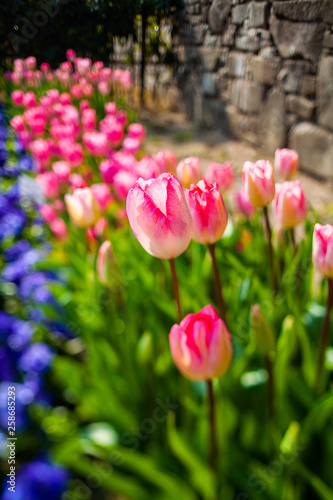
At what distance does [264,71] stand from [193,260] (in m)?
0.42

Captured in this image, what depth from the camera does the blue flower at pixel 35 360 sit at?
0.89 meters

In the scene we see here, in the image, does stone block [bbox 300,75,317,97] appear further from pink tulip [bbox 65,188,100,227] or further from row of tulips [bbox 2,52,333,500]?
pink tulip [bbox 65,188,100,227]

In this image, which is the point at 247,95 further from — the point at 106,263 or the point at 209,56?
the point at 106,263

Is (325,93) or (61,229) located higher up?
(325,93)

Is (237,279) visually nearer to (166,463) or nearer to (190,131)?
(166,463)

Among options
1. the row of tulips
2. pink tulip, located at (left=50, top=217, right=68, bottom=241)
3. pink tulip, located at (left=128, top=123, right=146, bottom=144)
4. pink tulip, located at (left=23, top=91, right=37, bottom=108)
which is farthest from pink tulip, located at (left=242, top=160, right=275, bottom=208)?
pink tulip, located at (left=23, top=91, right=37, bottom=108)

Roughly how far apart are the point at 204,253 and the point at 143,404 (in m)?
0.35

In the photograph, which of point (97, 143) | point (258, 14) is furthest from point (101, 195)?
point (258, 14)

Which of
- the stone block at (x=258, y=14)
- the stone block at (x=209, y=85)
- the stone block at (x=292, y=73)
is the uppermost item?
the stone block at (x=258, y=14)

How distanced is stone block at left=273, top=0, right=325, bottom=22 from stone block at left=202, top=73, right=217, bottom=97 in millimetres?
448

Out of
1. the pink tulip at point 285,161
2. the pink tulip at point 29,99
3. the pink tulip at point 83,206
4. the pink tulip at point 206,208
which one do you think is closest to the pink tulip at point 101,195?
the pink tulip at point 83,206

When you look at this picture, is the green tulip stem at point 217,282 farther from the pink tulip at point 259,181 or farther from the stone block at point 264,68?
the stone block at point 264,68

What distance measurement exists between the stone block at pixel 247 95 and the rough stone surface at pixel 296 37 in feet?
0.48

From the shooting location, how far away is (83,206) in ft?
2.87
